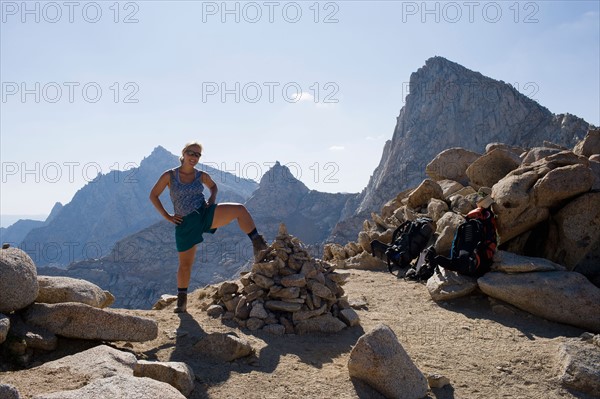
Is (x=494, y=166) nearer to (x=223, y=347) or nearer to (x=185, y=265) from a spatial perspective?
(x=185, y=265)

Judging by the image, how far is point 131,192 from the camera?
197250 millimetres

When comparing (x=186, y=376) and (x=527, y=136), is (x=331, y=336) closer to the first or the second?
(x=186, y=376)

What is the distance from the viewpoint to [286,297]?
6.95 meters

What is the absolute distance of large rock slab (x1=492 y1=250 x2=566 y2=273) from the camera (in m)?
8.23

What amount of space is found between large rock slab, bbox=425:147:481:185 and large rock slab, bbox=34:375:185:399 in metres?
15.0

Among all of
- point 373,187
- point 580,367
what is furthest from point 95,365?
point 373,187

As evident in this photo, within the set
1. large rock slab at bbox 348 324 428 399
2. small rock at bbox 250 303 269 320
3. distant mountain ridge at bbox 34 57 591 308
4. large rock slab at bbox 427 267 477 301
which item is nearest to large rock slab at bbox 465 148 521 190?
large rock slab at bbox 427 267 477 301

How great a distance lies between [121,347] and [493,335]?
18.6 ft

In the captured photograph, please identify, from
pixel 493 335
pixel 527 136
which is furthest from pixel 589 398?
pixel 527 136

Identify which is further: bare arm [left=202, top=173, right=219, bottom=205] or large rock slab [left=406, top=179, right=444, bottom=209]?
large rock slab [left=406, top=179, right=444, bottom=209]

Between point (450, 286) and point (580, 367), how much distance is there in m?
3.43

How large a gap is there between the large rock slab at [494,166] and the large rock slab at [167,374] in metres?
11.5

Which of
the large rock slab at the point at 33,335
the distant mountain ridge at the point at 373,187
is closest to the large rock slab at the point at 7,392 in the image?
the large rock slab at the point at 33,335

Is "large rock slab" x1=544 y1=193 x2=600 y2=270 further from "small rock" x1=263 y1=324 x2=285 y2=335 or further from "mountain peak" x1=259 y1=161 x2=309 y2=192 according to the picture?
"mountain peak" x1=259 y1=161 x2=309 y2=192
